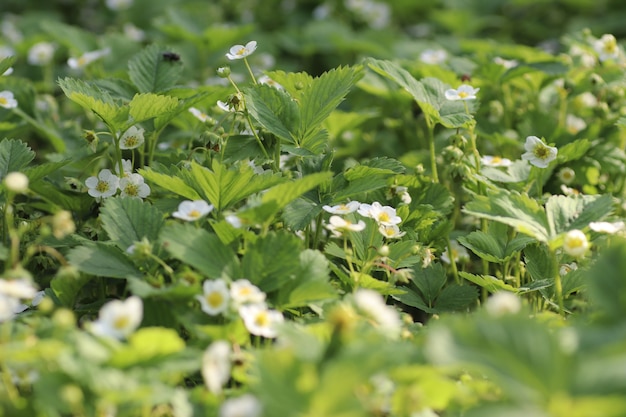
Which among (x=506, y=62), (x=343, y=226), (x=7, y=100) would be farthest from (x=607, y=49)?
(x=7, y=100)

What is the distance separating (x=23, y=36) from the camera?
4121 mm

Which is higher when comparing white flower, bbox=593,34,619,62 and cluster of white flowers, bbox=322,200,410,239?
white flower, bbox=593,34,619,62


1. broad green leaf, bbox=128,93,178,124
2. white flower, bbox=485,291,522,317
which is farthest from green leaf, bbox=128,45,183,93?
white flower, bbox=485,291,522,317

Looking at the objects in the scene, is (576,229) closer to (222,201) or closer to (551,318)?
(551,318)

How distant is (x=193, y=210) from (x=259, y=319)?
1.23 ft

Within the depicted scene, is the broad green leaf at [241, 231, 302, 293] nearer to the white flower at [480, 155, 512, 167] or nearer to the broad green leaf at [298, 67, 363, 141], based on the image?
the broad green leaf at [298, 67, 363, 141]

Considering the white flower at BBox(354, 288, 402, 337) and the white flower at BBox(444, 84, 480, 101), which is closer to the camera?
the white flower at BBox(354, 288, 402, 337)

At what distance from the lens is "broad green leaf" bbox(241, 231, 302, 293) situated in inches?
63.2

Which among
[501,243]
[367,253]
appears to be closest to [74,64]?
[367,253]

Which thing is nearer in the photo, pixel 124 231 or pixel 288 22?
pixel 124 231

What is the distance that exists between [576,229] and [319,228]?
63 centimetres

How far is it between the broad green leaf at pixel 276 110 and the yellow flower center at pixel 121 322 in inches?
30.0

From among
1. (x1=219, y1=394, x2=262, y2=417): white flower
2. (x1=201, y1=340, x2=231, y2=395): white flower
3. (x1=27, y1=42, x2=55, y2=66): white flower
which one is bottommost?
(x1=27, y1=42, x2=55, y2=66): white flower

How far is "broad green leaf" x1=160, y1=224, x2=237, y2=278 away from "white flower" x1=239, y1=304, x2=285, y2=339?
0.14m
